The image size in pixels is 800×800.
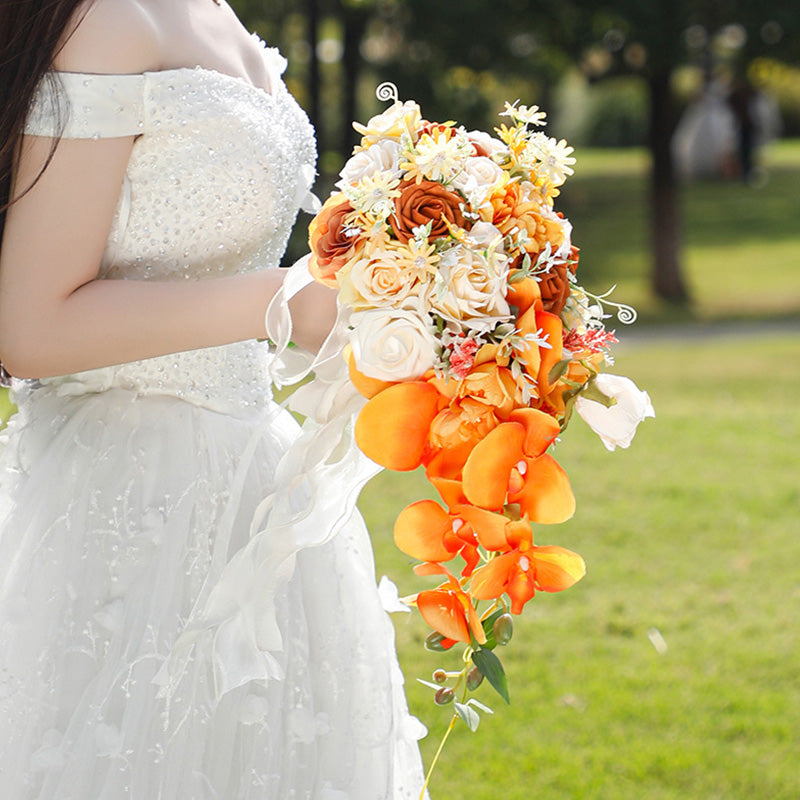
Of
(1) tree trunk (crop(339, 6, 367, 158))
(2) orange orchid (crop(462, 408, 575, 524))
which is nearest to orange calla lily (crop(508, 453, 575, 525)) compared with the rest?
(2) orange orchid (crop(462, 408, 575, 524))

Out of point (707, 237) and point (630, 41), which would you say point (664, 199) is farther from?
point (707, 237)

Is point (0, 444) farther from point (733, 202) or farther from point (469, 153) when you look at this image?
point (733, 202)

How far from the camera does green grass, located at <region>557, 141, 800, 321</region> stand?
16031mm

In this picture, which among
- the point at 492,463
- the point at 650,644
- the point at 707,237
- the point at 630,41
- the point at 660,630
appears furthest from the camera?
the point at 707,237

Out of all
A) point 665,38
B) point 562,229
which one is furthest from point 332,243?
point 665,38

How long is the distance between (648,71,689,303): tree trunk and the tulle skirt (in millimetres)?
12851

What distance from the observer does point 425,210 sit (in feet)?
5.57

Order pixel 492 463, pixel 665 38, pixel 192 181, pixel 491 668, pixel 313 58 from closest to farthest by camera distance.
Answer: pixel 492 463 → pixel 491 668 → pixel 192 181 → pixel 665 38 → pixel 313 58

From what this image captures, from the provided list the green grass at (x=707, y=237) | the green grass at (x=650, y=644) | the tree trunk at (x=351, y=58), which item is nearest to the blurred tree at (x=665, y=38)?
the green grass at (x=707, y=237)

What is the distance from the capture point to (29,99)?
1.84 m

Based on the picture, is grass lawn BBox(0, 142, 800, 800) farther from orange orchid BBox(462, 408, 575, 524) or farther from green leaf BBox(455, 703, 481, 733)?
orange orchid BBox(462, 408, 575, 524)

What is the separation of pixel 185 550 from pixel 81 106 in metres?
0.75

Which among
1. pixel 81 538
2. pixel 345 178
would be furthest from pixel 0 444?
pixel 345 178

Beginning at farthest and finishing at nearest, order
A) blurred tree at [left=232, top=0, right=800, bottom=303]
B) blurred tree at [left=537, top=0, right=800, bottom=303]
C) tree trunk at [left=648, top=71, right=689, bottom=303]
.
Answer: tree trunk at [left=648, top=71, right=689, bottom=303] → blurred tree at [left=232, top=0, right=800, bottom=303] → blurred tree at [left=537, top=0, right=800, bottom=303]
